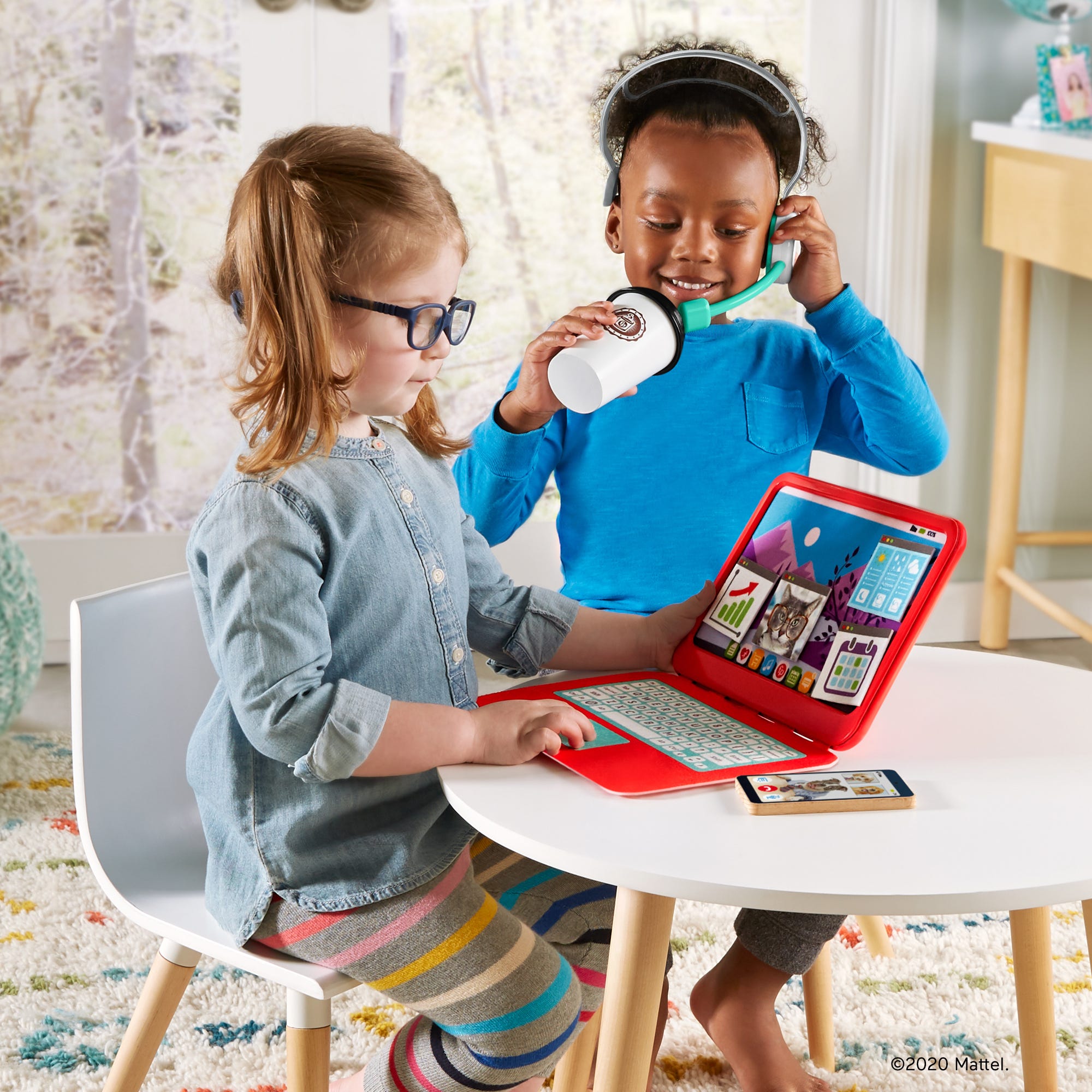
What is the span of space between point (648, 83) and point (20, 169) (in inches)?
61.8

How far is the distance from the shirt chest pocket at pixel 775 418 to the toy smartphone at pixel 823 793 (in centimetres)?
52

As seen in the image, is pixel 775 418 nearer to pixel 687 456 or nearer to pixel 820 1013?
pixel 687 456

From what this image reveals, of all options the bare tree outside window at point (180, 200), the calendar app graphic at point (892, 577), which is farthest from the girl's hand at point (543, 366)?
the bare tree outside window at point (180, 200)

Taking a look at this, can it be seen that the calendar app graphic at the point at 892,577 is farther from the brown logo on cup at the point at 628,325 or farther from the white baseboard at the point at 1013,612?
the white baseboard at the point at 1013,612

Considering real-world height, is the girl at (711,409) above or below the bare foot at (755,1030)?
above

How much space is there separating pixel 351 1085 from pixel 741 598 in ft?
1.56

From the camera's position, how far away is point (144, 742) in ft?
3.10

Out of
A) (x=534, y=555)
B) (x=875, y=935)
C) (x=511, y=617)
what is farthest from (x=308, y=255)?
(x=534, y=555)

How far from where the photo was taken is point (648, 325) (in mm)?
913

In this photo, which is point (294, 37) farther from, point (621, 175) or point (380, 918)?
point (380, 918)

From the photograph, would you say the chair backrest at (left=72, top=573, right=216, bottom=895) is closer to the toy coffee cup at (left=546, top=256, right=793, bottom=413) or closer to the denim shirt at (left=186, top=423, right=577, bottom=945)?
the denim shirt at (left=186, top=423, right=577, bottom=945)

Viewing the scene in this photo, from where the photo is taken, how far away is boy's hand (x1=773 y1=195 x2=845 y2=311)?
104 cm

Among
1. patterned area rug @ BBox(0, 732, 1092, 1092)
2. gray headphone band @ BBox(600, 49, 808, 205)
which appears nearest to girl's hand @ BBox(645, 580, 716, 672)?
gray headphone band @ BBox(600, 49, 808, 205)

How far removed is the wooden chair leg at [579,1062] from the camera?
101 centimetres
